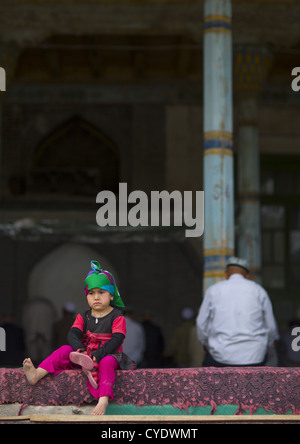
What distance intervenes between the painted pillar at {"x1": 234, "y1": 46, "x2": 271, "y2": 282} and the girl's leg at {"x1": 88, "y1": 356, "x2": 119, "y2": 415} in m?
6.71

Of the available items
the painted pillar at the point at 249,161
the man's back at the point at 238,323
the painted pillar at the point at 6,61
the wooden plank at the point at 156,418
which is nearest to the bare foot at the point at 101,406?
the wooden plank at the point at 156,418

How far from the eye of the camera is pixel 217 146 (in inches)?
300

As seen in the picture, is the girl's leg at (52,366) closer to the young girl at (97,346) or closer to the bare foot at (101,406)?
the young girl at (97,346)

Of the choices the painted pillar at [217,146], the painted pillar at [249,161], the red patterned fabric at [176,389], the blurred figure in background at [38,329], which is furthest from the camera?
the blurred figure in background at [38,329]

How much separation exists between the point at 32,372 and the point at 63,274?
984cm

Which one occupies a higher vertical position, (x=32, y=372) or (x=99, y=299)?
(x=99, y=299)

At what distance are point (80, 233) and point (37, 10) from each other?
5.33m

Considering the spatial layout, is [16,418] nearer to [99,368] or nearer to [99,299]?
[99,368]

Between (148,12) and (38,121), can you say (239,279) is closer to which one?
(148,12)

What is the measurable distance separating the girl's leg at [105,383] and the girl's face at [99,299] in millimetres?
353

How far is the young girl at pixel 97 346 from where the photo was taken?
411 cm

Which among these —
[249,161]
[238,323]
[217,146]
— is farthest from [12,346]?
[238,323]

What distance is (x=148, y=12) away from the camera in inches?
374
